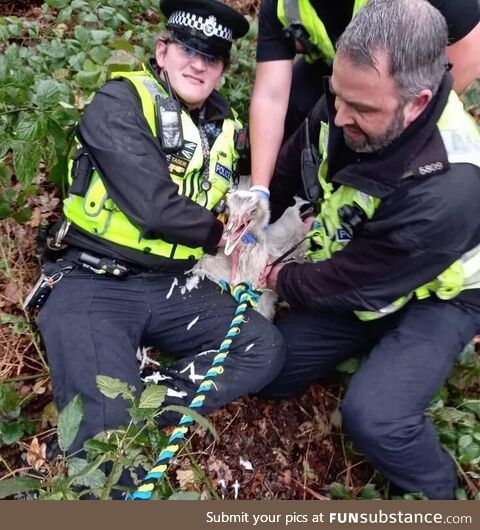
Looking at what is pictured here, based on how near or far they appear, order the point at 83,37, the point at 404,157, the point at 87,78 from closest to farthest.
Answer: the point at 404,157, the point at 87,78, the point at 83,37

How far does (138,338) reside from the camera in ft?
9.82

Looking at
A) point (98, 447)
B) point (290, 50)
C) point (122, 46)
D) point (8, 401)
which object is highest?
point (290, 50)

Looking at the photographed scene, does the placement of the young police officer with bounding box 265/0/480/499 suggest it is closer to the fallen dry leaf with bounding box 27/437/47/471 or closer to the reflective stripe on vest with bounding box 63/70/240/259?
the reflective stripe on vest with bounding box 63/70/240/259

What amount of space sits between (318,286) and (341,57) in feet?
3.83

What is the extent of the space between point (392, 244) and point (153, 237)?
1.25m

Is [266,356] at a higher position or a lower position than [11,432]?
higher

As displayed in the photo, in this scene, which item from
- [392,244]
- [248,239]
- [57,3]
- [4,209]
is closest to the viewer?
[392,244]

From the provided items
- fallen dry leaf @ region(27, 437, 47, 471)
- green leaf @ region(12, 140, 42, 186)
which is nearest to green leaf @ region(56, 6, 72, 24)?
green leaf @ region(12, 140, 42, 186)

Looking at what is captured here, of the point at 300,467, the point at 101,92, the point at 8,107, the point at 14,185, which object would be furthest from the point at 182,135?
the point at 300,467

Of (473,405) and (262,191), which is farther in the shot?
(262,191)

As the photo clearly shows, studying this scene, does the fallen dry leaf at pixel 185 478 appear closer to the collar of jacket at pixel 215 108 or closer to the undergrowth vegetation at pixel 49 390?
the undergrowth vegetation at pixel 49 390

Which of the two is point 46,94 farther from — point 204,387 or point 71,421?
point 71,421

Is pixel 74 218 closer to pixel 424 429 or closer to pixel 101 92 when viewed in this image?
pixel 101 92

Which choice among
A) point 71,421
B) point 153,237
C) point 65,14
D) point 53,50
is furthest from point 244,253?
point 65,14
